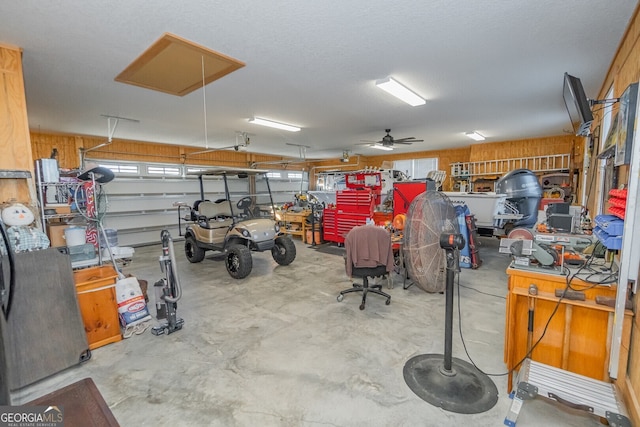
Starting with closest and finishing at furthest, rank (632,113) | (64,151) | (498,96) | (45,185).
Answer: (632,113) < (45,185) < (498,96) < (64,151)

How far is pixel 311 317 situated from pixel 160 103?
13.7 feet

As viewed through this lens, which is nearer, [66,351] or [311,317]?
[66,351]

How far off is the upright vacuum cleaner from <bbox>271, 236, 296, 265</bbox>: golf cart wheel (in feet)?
8.08

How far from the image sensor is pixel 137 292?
3.13m

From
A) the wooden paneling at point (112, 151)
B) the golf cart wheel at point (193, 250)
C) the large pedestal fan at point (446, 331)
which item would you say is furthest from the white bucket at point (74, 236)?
the wooden paneling at point (112, 151)

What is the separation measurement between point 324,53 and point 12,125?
304cm

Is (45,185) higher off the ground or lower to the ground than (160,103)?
lower

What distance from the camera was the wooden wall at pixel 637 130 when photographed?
157 cm

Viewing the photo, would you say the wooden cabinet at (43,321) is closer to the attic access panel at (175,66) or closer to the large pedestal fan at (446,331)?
the attic access panel at (175,66)

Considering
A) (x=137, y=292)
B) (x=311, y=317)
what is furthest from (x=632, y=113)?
(x=137, y=292)

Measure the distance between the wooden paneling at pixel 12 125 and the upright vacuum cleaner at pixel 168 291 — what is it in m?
1.30

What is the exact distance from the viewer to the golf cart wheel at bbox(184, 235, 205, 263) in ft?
18.9

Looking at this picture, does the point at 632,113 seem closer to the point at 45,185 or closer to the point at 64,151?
the point at 45,185

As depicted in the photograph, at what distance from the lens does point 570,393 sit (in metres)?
1.67
